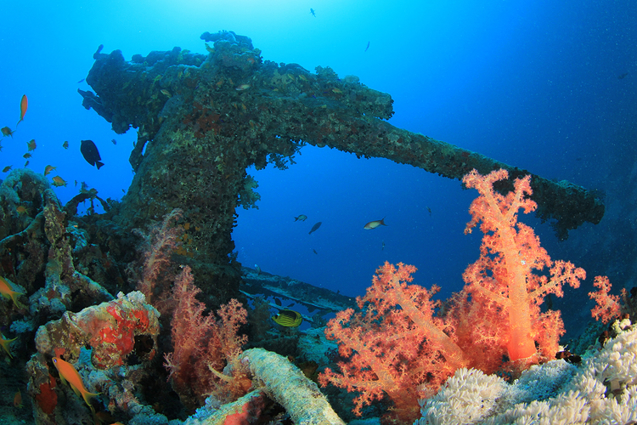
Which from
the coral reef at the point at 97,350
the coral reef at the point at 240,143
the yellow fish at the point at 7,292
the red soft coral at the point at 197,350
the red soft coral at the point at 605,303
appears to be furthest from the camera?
the coral reef at the point at 240,143

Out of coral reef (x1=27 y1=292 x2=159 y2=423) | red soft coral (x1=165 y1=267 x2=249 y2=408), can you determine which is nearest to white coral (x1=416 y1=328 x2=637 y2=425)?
red soft coral (x1=165 y1=267 x2=249 y2=408)

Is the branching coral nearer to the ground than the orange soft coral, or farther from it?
farther from it

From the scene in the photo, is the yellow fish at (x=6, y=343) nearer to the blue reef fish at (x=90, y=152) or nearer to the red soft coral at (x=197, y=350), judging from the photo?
the red soft coral at (x=197, y=350)

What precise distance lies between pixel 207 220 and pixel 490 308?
188 inches

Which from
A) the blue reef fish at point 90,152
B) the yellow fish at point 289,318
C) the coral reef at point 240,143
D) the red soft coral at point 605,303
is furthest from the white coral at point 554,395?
the blue reef fish at point 90,152

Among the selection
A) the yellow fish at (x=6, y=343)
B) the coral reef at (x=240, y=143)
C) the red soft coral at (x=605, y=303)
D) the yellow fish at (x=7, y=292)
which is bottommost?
the red soft coral at (x=605, y=303)

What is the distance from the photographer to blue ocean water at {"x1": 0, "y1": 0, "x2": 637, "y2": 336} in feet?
170

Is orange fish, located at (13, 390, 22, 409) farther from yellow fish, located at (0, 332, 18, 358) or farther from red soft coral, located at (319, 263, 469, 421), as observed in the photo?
red soft coral, located at (319, 263, 469, 421)

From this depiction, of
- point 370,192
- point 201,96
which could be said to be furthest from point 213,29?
point 201,96

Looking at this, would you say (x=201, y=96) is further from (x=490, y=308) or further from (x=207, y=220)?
(x=490, y=308)

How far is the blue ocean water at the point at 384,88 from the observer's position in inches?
2040

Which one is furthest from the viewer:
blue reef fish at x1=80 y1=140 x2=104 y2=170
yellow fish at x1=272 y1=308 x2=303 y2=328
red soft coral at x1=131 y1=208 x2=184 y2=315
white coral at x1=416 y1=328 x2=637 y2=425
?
blue reef fish at x1=80 y1=140 x2=104 y2=170

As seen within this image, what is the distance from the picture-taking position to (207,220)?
17.7ft

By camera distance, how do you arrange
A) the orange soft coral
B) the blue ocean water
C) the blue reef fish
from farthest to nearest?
1. the blue ocean water
2. the blue reef fish
3. the orange soft coral
